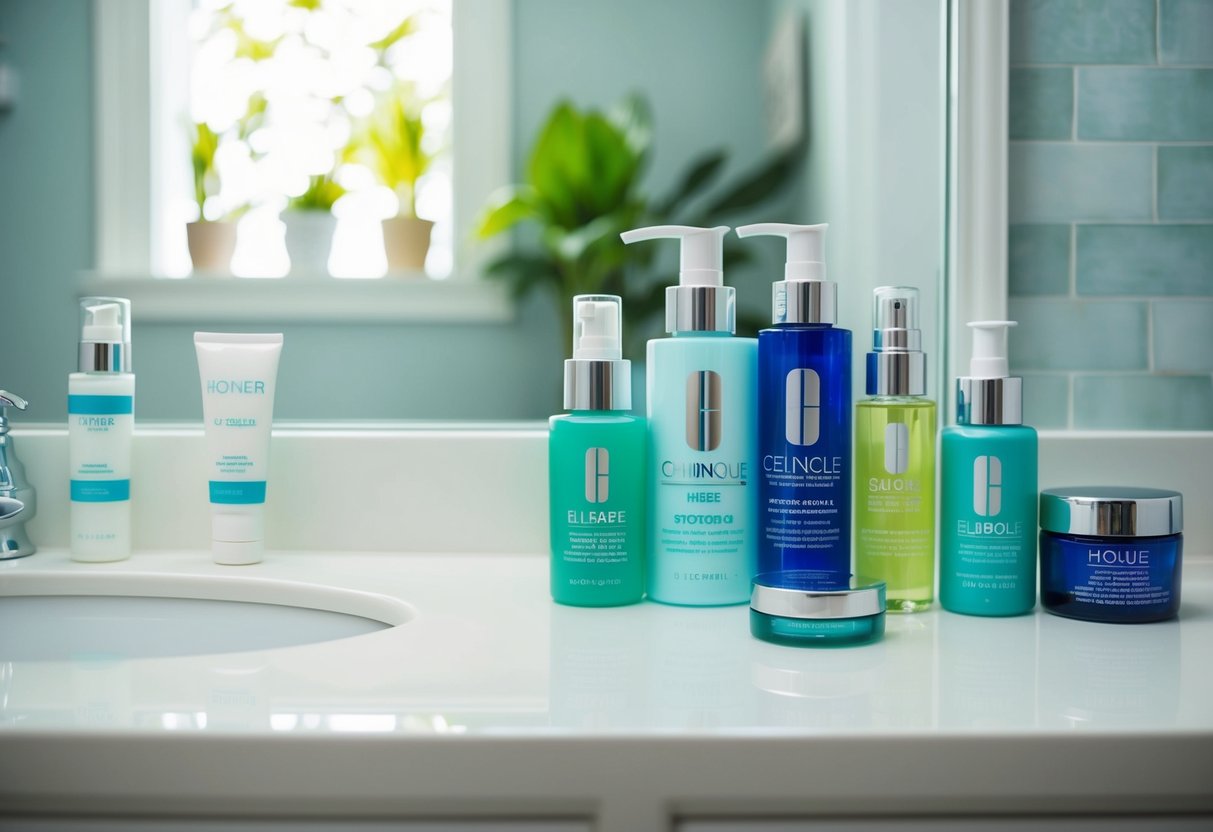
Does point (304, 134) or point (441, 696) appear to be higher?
point (304, 134)

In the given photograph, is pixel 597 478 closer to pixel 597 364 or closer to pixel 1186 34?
pixel 597 364

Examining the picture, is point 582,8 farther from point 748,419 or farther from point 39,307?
point 39,307

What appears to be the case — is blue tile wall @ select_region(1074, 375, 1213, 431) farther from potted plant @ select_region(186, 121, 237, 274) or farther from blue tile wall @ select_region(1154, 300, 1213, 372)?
potted plant @ select_region(186, 121, 237, 274)

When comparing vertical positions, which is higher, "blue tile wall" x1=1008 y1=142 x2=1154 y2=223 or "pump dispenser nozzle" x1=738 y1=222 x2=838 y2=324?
"blue tile wall" x1=1008 y1=142 x2=1154 y2=223

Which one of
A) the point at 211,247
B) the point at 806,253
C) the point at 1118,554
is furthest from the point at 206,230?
the point at 1118,554

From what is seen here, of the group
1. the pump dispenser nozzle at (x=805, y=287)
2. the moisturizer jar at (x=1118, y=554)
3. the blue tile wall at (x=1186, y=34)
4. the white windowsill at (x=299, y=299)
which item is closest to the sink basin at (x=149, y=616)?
the white windowsill at (x=299, y=299)

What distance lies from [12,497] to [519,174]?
488 mm

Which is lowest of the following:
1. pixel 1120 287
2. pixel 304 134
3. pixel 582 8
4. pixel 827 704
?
pixel 827 704

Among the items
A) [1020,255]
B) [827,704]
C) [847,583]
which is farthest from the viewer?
[1020,255]

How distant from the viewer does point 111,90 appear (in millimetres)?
839

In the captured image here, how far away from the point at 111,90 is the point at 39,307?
20 centimetres

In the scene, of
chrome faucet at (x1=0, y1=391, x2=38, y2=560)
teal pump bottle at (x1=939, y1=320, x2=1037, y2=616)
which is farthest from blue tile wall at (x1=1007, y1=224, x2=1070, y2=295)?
chrome faucet at (x1=0, y1=391, x2=38, y2=560)

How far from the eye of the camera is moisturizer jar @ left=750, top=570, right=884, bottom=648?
1.73ft

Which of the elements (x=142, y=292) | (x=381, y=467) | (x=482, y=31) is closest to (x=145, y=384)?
(x=142, y=292)
